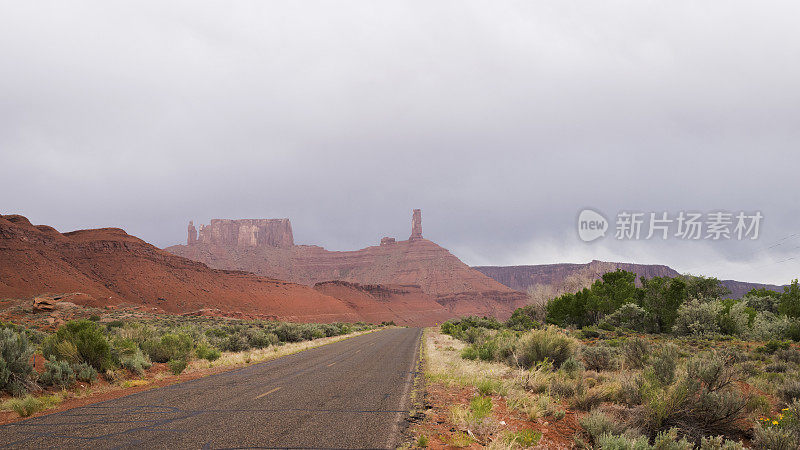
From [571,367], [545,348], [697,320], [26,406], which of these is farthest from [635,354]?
[697,320]

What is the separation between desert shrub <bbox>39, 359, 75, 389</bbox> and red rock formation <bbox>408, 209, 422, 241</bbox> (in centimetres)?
17257

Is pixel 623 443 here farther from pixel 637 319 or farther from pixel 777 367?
pixel 637 319

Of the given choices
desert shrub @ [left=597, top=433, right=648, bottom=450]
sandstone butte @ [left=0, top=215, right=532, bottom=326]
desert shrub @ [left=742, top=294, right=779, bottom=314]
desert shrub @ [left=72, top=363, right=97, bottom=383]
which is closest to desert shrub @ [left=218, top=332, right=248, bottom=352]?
desert shrub @ [left=72, top=363, right=97, bottom=383]

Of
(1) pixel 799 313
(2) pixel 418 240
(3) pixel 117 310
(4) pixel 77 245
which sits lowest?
(3) pixel 117 310

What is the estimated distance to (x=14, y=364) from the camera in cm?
1064

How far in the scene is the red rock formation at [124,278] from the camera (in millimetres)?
61844

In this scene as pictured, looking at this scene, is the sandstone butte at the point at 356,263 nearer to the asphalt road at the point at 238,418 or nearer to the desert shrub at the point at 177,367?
the desert shrub at the point at 177,367

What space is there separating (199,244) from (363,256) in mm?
74564

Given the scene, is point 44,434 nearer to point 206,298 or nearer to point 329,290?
point 206,298

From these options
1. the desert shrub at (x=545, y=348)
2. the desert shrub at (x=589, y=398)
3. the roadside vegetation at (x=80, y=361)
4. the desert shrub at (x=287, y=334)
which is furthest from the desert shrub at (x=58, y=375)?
the desert shrub at (x=287, y=334)

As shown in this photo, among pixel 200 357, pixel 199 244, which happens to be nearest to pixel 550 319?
pixel 200 357

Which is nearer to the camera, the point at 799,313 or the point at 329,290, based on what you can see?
the point at 799,313

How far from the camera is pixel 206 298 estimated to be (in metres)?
79.0

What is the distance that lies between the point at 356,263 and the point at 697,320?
502 feet
